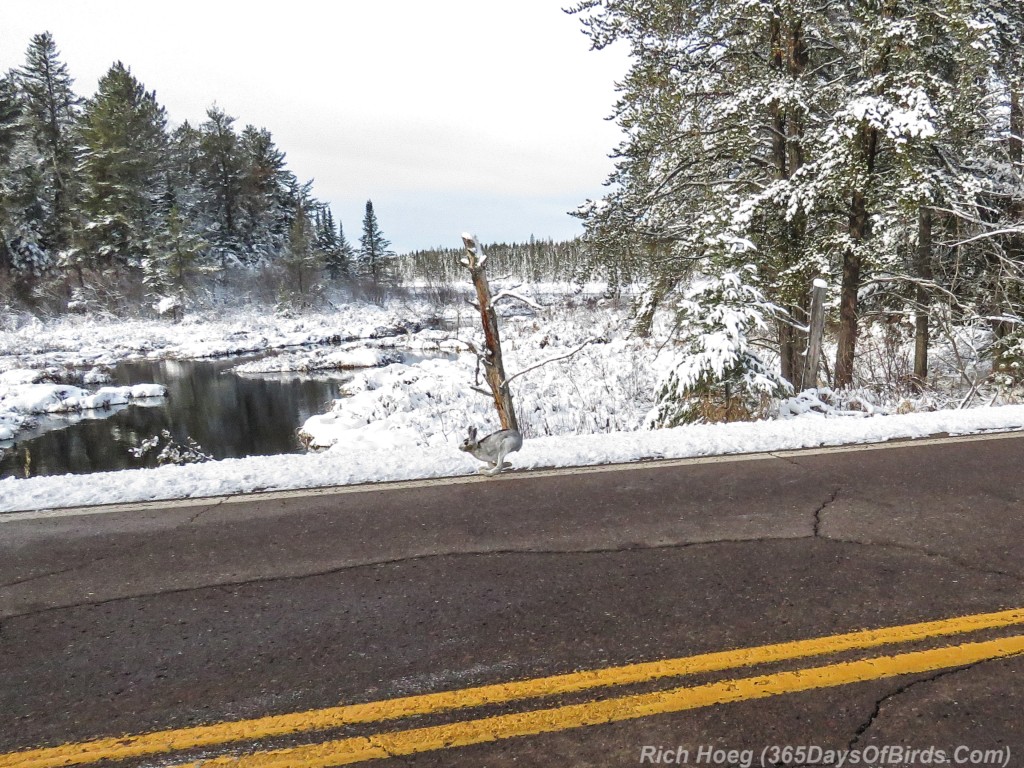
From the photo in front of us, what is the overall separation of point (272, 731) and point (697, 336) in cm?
821

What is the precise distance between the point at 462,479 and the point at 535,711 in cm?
309

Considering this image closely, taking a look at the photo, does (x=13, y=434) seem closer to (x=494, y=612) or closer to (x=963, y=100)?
(x=494, y=612)

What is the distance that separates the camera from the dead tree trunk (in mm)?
7479

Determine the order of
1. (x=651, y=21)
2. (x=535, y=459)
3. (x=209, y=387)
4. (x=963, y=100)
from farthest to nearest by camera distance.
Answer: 1. (x=209, y=387)
2. (x=651, y=21)
3. (x=963, y=100)
4. (x=535, y=459)

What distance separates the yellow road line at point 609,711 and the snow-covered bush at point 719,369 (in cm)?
635

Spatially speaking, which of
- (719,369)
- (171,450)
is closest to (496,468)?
(719,369)

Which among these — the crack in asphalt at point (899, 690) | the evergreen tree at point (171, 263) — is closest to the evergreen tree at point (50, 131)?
the evergreen tree at point (171, 263)

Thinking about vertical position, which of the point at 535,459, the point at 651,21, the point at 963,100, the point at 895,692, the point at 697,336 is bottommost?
the point at 895,692

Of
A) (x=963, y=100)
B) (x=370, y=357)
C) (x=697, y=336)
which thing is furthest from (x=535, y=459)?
(x=370, y=357)

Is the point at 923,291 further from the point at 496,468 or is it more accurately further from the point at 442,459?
the point at 442,459

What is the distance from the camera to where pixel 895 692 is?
8.05 ft

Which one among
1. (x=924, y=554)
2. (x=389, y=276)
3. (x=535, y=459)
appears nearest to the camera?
(x=924, y=554)

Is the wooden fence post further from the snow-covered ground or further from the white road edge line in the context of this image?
the white road edge line

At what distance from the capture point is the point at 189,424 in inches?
710
